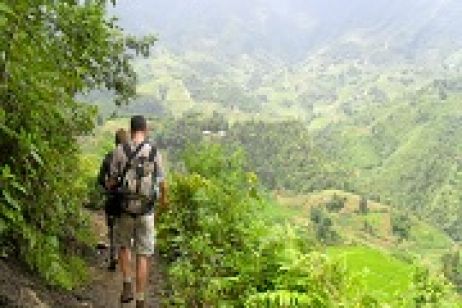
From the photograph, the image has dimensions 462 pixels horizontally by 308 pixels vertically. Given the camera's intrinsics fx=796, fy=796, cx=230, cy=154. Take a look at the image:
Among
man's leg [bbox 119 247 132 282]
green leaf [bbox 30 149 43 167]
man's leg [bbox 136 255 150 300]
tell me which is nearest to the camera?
green leaf [bbox 30 149 43 167]

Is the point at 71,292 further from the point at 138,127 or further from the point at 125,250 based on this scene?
the point at 138,127

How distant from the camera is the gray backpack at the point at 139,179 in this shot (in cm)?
759

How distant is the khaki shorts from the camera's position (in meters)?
7.81

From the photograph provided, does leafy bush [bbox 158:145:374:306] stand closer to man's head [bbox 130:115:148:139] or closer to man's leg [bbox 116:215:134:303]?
man's leg [bbox 116:215:134:303]

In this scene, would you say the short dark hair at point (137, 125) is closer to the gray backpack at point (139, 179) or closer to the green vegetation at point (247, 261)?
the gray backpack at point (139, 179)

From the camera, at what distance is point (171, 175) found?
51.8ft

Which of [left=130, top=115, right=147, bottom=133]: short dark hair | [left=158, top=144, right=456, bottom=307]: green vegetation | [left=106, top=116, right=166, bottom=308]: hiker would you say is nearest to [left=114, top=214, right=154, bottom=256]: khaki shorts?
[left=106, top=116, right=166, bottom=308]: hiker

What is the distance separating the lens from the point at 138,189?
7.59 m

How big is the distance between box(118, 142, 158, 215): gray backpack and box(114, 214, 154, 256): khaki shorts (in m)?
0.13

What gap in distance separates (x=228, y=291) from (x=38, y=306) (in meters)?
2.76

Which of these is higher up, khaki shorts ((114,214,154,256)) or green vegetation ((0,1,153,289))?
green vegetation ((0,1,153,289))

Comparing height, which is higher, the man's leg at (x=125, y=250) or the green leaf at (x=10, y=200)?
the green leaf at (x=10, y=200)

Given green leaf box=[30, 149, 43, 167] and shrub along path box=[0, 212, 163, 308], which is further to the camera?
shrub along path box=[0, 212, 163, 308]

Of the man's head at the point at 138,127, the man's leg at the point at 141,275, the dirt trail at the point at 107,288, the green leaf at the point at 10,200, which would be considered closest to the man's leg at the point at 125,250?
the man's leg at the point at 141,275
